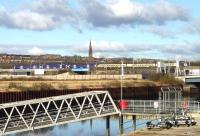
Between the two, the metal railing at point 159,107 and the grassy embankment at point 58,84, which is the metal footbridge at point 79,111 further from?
the grassy embankment at point 58,84

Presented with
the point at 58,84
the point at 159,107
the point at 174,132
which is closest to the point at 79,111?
the point at 159,107

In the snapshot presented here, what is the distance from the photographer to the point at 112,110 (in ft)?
212

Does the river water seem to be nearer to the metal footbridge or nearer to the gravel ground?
the metal footbridge

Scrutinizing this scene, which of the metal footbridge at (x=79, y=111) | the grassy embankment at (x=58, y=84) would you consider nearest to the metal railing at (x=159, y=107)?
the metal footbridge at (x=79, y=111)

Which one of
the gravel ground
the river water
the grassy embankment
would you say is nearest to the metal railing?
the river water

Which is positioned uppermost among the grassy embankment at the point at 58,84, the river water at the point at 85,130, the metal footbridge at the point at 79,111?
the metal footbridge at the point at 79,111

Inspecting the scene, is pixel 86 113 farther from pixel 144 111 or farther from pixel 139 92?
pixel 139 92

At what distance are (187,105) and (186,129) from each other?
11204 mm

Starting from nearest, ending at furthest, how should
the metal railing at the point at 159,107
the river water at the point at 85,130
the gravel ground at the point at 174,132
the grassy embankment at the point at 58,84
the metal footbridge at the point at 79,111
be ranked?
the gravel ground at the point at 174,132 → the metal footbridge at the point at 79,111 → the metal railing at the point at 159,107 → the river water at the point at 85,130 → the grassy embankment at the point at 58,84

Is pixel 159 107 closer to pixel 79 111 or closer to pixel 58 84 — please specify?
pixel 79 111

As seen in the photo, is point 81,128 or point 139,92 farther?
point 139,92

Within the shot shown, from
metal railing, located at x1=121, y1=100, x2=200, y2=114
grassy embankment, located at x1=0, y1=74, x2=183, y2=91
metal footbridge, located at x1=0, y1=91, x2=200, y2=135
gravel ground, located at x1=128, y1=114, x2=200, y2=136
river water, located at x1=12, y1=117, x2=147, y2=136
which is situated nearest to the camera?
gravel ground, located at x1=128, y1=114, x2=200, y2=136

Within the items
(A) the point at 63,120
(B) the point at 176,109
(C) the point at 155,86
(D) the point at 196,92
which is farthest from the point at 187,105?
(D) the point at 196,92

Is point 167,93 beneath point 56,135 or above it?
above
